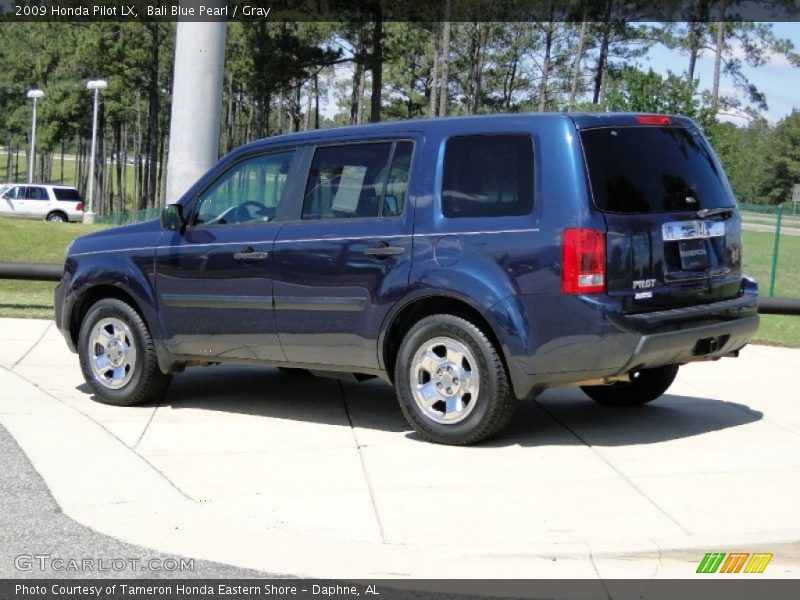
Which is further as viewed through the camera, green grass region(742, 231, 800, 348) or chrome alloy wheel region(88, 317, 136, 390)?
green grass region(742, 231, 800, 348)

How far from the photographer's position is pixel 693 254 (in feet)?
23.8

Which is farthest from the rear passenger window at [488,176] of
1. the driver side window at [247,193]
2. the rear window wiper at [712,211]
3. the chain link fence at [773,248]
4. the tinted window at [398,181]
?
the chain link fence at [773,248]

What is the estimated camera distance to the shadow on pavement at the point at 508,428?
777 cm

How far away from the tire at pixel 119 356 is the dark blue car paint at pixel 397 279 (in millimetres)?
119

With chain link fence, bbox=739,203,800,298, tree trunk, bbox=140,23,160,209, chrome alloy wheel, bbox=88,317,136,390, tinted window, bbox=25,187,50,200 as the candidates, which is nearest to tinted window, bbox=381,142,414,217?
chrome alloy wheel, bbox=88,317,136,390

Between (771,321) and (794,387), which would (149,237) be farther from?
(771,321)

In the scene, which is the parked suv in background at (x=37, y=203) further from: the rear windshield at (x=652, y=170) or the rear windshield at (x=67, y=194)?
the rear windshield at (x=652, y=170)

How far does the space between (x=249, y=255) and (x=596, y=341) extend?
2549 mm

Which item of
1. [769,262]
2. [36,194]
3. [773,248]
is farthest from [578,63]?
[773,248]

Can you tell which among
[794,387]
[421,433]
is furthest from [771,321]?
[421,433]

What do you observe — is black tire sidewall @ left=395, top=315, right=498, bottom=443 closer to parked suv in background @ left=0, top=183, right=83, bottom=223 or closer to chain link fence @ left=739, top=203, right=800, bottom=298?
chain link fence @ left=739, top=203, right=800, bottom=298

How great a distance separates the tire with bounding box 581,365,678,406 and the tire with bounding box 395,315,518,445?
55.5 inches

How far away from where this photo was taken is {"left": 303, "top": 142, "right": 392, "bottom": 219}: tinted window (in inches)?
303

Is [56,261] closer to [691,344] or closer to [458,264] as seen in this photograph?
[458,264]
